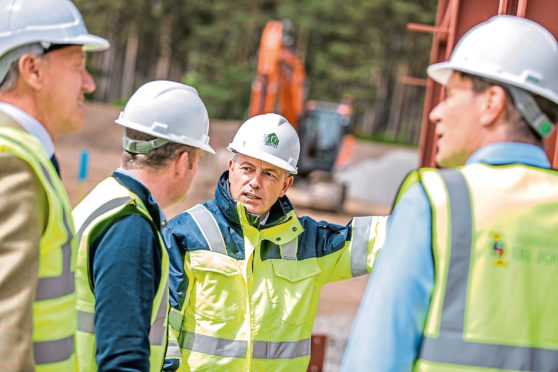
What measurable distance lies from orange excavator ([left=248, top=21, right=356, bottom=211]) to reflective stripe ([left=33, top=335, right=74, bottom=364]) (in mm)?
16479

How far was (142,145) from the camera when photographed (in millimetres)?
2574

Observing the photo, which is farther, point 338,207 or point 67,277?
point 338,207

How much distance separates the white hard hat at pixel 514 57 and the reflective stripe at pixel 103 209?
3.52 feet

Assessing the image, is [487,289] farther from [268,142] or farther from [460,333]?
[268,142]

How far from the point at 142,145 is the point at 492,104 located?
1.27m

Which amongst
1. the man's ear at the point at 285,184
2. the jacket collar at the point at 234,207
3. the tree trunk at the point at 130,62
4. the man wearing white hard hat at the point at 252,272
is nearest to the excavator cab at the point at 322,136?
the man's ear at the point at 285,184

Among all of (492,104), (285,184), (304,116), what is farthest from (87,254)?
(304,116)

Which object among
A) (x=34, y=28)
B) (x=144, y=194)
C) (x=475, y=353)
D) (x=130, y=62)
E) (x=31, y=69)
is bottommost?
(x=130, y=62)

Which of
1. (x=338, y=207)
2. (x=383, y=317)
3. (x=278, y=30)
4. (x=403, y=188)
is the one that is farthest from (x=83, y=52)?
(x=338, y=207)

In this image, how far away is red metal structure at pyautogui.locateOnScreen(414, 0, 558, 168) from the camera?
4.01 meters

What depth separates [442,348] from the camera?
171 cm

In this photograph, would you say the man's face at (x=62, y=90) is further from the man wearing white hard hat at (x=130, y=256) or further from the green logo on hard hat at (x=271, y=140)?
the green logo on hard hat at (x=271, y=140)

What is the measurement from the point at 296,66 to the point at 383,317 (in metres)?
19.4

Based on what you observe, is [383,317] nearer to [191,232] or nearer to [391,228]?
[391,228]
